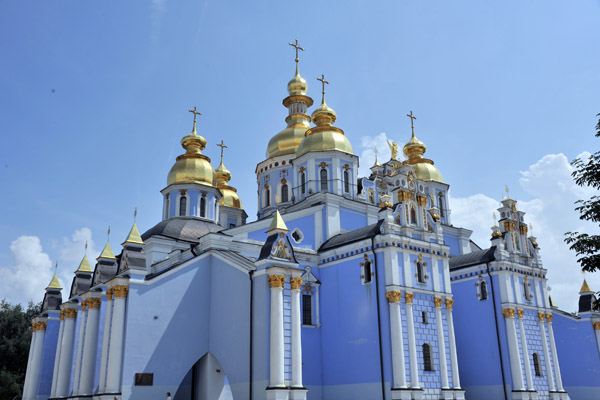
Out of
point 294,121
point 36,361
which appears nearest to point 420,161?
point 294,121

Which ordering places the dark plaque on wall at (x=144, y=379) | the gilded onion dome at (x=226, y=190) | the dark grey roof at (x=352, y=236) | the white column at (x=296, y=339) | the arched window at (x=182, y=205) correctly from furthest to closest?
the gilded onion dome at (x=226, y=190) < the arched window at (x=182, y=205) < the dark grey roof at (x=352, y=236) < the dark plaque on wall at (x=144, y=379) < the white column at (x=296, y=339)

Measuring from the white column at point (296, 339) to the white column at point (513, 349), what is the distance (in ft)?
33.8

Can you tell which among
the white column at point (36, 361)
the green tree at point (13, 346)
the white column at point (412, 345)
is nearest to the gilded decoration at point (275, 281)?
the white column at point (412, 345)

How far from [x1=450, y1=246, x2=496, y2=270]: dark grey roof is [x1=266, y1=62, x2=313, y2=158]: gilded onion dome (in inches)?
385

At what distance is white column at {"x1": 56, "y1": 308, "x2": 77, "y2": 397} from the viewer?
21.4 metres

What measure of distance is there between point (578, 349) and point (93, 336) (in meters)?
21.0

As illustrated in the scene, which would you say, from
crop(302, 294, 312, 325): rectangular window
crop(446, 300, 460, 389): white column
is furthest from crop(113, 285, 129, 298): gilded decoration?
crop(446, 300, 460, 389): white column

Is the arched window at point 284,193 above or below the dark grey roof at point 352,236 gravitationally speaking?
above

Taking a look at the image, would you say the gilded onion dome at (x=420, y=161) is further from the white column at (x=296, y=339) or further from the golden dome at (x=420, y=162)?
the white column at (x=296, y=339)

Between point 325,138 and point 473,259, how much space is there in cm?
846

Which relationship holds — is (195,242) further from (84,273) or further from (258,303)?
(258,303)

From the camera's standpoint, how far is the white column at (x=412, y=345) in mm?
18797

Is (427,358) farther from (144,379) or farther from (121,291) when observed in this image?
(121,291)

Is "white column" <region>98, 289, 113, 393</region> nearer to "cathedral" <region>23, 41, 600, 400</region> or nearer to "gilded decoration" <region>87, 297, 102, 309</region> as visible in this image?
"cathedral" <region>23, 41, 600, 400</region>
